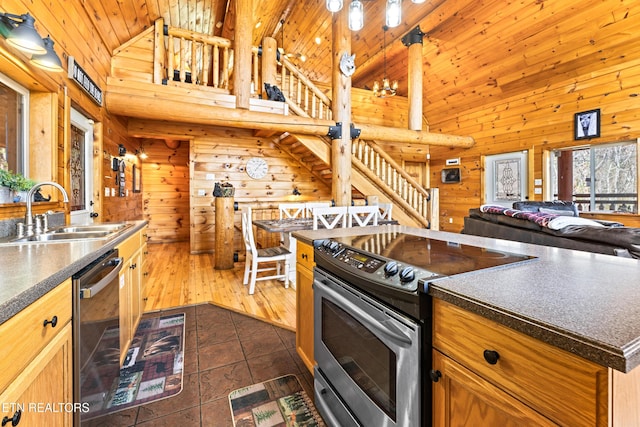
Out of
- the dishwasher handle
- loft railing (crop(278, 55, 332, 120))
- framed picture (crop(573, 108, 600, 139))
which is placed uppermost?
loft railing (crop(278, 55, 332, 120))

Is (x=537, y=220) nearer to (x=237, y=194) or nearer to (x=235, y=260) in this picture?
(x=235, y=260)

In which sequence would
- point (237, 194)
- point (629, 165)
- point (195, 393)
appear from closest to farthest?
point (195, 393) < point (629, 165) < point (237, 194)

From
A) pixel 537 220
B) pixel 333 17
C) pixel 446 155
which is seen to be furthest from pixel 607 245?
pixel 446 155

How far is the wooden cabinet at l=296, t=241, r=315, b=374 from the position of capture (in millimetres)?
1634

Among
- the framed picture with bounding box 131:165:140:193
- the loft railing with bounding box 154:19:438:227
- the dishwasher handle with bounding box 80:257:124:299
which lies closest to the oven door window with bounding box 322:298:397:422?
the dishwasher handle with bounding box 80:257:124:299

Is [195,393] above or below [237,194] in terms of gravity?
below

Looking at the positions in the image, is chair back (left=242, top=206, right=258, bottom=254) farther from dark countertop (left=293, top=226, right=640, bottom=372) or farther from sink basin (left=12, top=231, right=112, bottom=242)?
dark countertop (left=293, top=226, right=640, bottom=372)

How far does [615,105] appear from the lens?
4.54 m

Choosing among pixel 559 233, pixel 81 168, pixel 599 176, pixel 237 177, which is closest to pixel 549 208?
pixel 559 233

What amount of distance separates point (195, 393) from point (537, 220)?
242 centimetres

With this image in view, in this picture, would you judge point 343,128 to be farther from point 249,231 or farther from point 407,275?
point 407,275

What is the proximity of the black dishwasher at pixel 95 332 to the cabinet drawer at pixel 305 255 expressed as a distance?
0.96 meters

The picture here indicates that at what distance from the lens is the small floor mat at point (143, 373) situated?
4.10 ft

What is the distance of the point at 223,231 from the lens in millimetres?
4371
